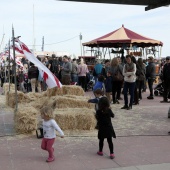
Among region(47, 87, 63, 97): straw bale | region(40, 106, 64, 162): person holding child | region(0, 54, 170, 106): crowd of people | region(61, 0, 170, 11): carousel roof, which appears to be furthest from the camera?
region(47, 87, 63, 97): straw bale

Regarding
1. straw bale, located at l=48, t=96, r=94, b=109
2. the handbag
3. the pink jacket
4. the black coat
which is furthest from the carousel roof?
the pink jacket

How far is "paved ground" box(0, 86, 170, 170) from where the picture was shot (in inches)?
204

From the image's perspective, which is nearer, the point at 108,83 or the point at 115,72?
the point at 108,83

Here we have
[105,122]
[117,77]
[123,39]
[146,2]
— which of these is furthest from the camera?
[123,39]

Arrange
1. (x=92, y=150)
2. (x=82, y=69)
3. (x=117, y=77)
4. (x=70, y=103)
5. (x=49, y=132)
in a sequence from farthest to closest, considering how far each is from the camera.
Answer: (x=82, y=69), (x=117, y=77), (x=70, y=103), (x=92, y=150), (x=49, y=132)

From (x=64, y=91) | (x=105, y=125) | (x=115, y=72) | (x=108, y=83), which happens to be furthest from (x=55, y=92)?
(x=105, y=125)

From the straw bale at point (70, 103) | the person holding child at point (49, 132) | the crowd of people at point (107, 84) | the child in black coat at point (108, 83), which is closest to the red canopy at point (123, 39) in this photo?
the crowd of people at point (107, 84)

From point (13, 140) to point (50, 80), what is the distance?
4.80 ft

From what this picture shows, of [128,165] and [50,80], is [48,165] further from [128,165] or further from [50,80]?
[50,80]

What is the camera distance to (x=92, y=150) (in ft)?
19.9

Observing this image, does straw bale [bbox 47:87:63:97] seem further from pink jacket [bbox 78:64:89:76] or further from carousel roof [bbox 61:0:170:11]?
pink jacket [bbox 78:64:89:76]

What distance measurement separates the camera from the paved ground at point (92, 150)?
518 centimetres

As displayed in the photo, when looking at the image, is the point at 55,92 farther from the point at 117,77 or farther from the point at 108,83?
the point at 117,77

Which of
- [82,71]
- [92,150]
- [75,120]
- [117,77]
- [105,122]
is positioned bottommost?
[92,150]
